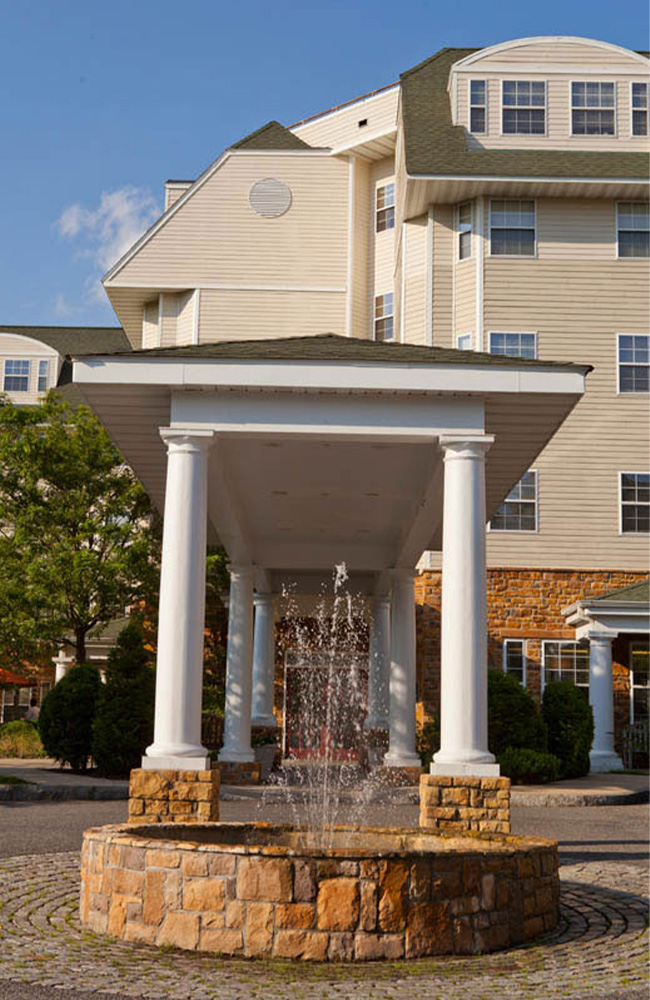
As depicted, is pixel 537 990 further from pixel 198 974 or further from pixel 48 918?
pixel 48 918

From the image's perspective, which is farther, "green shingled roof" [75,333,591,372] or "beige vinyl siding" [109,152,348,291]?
"beige vinyl siding" [109,152,348,291]

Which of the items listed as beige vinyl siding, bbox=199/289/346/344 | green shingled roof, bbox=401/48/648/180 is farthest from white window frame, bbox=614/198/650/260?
beige vinyl siding, bbox=199/289/346/344

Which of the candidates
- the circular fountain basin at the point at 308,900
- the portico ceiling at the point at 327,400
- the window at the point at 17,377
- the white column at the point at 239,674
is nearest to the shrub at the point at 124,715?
the white column at the point at 239,674

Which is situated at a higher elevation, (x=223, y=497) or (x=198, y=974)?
(x=223, y=497)

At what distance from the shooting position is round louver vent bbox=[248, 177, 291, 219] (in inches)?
1128

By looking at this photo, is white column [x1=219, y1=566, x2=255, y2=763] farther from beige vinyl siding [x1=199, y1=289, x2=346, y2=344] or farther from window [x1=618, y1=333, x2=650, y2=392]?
beige vinyl siding [x1=199, y1=289, x2=346, y2=344]

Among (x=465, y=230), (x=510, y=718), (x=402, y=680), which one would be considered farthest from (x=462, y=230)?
(x=510, y=718)

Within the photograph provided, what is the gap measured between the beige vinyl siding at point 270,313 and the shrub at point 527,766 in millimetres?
12865

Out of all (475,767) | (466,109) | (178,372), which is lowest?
(475,767)

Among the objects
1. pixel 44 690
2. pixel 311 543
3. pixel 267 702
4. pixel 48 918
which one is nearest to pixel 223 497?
pixel 311 543

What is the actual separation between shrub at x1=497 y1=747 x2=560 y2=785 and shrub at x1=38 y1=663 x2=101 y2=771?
706 centimetres

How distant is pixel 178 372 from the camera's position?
10688mm

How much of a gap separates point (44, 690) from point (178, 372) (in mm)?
26430

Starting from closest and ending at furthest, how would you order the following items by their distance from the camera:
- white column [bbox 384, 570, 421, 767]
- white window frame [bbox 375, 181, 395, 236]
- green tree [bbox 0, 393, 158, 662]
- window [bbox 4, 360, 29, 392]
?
white column [bbox 384, 570, 421, 767] < green tree [bbox 0, 393, 158, 662] < white window frame [bbox 375, 181, 395, 236] < window [bbox 4, 360, 29, 392]
